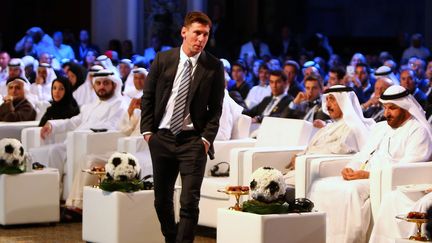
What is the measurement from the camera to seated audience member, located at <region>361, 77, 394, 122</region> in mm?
11422

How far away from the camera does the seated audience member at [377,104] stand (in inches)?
450

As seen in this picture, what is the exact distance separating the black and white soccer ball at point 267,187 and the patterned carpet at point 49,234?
1671 mm

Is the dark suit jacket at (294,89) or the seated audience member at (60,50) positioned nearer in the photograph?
the dark suit jacket at (294,89)

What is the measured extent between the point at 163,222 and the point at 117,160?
102 cm

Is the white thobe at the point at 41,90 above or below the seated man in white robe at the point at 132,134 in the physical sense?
above

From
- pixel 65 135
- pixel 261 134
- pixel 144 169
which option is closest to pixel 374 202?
pixel 261 134

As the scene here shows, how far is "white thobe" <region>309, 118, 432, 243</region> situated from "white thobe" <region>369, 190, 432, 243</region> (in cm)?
39

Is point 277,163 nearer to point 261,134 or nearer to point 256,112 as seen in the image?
point 261,134

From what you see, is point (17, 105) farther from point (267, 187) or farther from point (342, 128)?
point (267, 187)

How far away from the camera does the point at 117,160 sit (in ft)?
28.6

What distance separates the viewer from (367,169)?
28.8ft

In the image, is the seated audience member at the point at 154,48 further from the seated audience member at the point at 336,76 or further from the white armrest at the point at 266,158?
the white armrest at the point at 266,158

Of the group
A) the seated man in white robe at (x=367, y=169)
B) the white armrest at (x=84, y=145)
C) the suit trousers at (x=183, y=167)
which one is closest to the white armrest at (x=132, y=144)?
the white armrest at (x=84, y=145)

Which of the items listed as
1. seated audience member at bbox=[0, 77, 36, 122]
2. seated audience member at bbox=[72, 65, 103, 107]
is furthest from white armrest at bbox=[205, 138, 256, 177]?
seated audience member at bbox=[72, 65, 103, 107]
